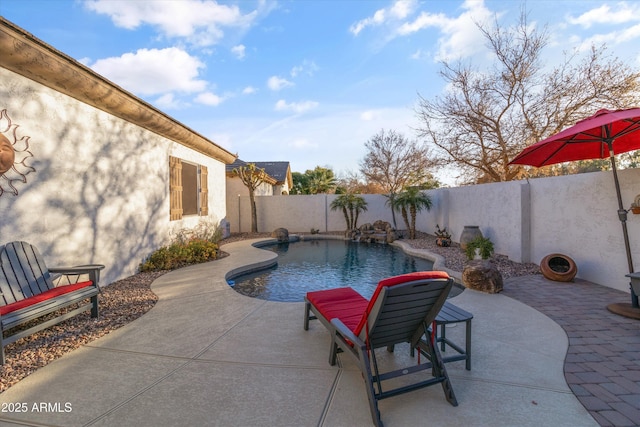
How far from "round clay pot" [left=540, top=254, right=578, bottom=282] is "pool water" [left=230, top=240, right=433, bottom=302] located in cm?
251

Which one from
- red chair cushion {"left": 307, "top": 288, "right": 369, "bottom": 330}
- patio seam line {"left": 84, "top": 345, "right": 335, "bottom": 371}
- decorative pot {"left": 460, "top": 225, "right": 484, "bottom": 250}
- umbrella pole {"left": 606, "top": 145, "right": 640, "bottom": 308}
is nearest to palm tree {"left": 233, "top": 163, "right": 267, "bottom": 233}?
decorative pot {"left": 460, "top": 225, "right": 484, "bottom": 250}

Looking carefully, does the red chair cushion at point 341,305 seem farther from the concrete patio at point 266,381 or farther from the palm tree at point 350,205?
the palm tree at point 350,205

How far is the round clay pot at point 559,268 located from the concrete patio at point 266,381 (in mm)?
2111

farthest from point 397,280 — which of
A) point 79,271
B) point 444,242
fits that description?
point 444,242

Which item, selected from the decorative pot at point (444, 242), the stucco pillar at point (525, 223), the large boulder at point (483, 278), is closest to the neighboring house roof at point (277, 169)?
the decorative pot at point (444, 242)

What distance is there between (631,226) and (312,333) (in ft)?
16.9

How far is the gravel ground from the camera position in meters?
2.76

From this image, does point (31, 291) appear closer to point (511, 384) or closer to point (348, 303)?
point (348, 303)

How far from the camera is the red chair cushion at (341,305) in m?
2.86

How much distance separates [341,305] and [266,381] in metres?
1.07

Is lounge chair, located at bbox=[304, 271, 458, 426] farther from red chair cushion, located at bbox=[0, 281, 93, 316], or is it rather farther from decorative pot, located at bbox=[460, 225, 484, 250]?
decorative pot, located at bbox=[460, 225, 484, 250]

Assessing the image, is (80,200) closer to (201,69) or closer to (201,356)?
(201,356)

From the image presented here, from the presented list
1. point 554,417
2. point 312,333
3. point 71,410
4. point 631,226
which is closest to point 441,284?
point 554,417

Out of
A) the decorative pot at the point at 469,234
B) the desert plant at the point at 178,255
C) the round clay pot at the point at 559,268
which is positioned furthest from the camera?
the decorative pot at the point at 469,234
